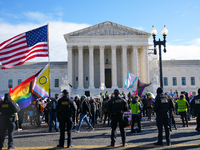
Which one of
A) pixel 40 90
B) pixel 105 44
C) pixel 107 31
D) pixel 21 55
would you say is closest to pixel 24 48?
pixel 21 55

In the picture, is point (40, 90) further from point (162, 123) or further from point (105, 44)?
point (105, 44)

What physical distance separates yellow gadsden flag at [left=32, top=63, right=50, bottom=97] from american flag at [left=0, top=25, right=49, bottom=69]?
153 centimetres

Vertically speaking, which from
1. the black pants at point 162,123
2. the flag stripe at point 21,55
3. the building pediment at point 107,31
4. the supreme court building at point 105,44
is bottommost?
the black pants at point 162,123

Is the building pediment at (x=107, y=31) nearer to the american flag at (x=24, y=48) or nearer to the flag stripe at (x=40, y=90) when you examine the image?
the american flag at (x=24, y=48)

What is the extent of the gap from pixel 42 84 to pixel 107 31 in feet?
118

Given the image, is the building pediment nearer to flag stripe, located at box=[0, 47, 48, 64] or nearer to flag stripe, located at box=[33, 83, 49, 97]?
flag stripe, located at box=[0, 47, 48, 64]

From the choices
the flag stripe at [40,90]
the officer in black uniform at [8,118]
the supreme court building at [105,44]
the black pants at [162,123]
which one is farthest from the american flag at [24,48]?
the supreme court building at [105,44]

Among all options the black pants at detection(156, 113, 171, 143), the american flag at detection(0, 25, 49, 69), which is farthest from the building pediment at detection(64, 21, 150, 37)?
the black pants at detection(156, 113, 171, 143)

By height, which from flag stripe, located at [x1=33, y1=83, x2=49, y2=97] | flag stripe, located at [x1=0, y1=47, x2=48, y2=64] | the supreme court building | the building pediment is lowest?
flag stripe, located at [x1=33, y1=83, x2=49, y2=97]

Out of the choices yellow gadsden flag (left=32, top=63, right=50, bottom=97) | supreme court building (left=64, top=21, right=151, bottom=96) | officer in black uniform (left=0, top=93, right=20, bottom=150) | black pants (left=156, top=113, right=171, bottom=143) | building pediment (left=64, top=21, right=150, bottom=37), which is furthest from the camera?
building pediment (left=64, top=21, right=150, bottom=37)

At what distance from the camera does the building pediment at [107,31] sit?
46.3m

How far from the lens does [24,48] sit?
44.0 ft

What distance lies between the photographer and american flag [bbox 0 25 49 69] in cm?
1307

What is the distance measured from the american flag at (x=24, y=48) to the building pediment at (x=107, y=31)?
Answer: 32.8 meters
